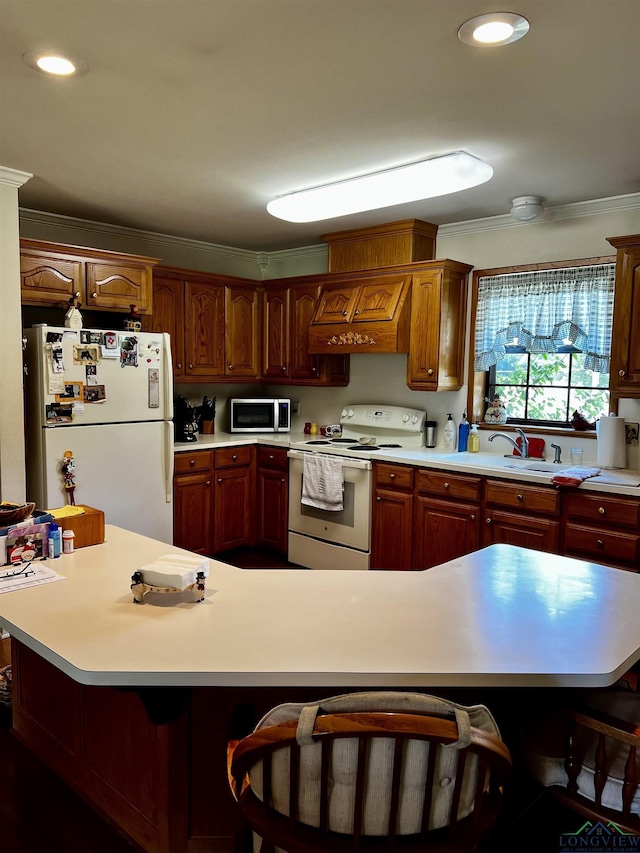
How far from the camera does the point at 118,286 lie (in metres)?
4.22

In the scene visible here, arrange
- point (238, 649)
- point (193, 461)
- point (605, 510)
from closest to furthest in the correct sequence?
point (238, 649)
point (605, 510)
point (193, 461)

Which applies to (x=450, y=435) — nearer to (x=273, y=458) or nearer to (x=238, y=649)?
(x=273, y=458)

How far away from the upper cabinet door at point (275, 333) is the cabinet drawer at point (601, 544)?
268cm

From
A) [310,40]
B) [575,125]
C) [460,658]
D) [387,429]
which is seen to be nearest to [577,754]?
[460,658]

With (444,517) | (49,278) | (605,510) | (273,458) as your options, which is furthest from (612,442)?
(49,278)

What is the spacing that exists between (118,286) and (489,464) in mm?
2683

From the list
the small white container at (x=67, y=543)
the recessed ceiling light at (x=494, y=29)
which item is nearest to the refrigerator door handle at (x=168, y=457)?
the small white container at (x=67, y=543)

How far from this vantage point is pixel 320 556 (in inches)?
179

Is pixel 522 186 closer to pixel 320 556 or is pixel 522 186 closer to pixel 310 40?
pixel 310 40

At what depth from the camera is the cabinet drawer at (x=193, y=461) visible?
4.48 m

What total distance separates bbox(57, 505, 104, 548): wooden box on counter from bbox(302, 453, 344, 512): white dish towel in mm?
2226

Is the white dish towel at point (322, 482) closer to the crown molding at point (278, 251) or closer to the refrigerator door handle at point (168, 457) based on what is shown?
the refrigerator door handle at point (168, 457)

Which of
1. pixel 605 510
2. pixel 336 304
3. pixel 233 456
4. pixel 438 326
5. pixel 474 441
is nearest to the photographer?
pixel 605 510

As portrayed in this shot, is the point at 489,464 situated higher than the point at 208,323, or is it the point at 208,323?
the point at 208,323
